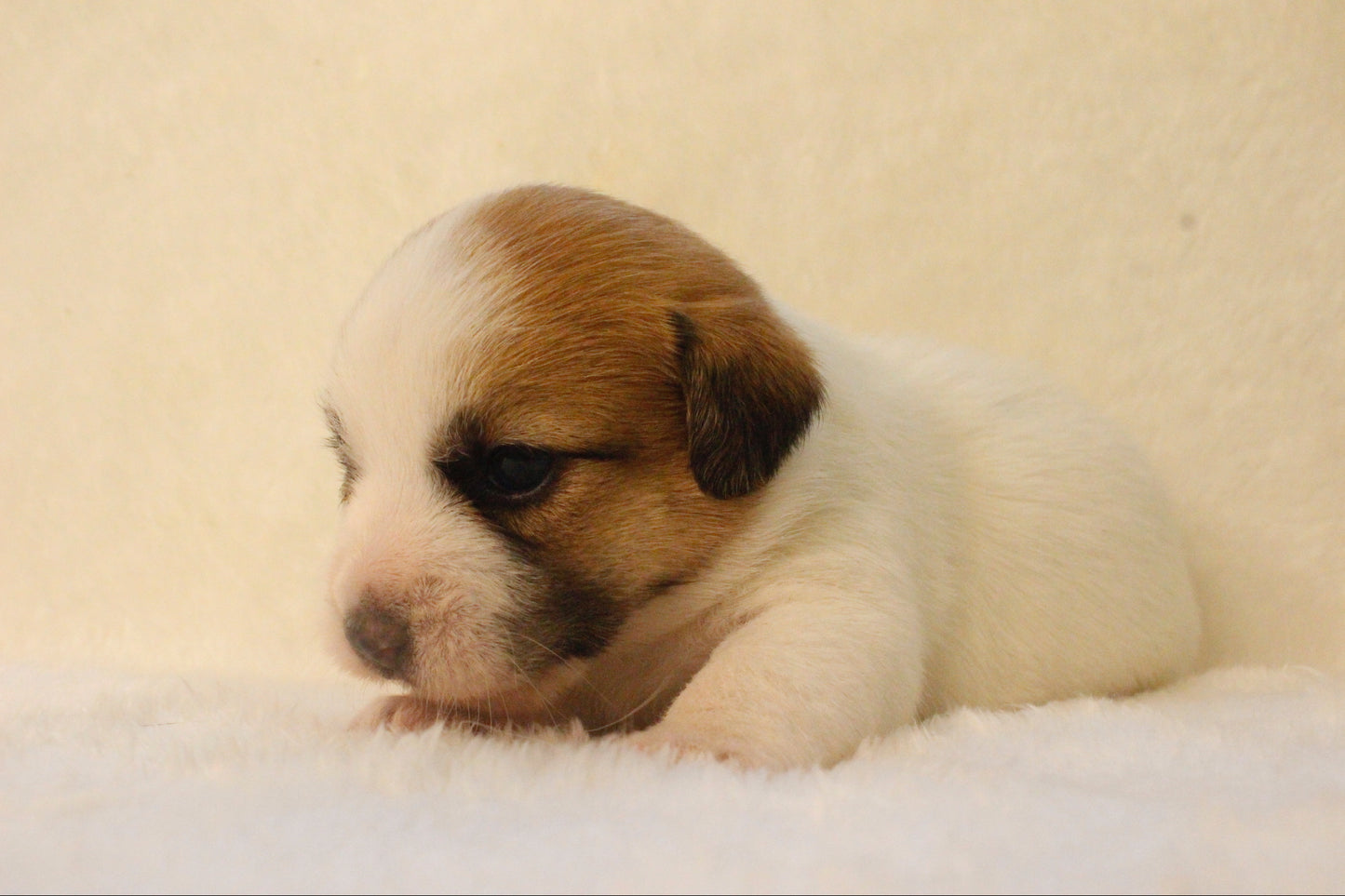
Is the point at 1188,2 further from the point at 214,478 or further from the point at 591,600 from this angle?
the point at 214,478

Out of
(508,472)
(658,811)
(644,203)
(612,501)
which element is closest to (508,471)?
(508,472)

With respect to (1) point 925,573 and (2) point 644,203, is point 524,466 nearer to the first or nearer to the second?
(1) point 925,573

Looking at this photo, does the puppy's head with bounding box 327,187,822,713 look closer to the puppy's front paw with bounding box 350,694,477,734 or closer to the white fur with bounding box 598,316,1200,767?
the puppy's front paw with bounding box 350,694,477,734

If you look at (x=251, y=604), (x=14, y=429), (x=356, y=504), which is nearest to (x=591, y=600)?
(x=356, y=504)

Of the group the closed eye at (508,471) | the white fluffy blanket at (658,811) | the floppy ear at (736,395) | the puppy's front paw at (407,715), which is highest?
the floppy ear at (736,395)

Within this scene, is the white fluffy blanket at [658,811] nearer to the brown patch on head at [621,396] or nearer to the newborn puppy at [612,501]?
the newborn puppy at [612,501]

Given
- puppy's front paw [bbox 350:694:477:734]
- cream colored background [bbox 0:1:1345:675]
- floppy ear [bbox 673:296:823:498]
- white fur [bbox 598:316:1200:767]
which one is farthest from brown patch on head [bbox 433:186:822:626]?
cream colored background [bbox 0:1:1345:675]

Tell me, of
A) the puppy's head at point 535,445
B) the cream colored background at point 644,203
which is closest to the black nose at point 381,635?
the puppy's head at point 535,445
